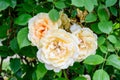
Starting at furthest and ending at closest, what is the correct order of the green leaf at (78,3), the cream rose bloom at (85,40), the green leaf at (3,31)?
the green leaf at (3,31)
the cream rose bloom at (85,40)
the green leaf at (78,3)

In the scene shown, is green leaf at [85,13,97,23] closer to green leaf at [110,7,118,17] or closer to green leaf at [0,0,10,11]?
green leaf at [110,7,118,17]

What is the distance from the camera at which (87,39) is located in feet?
4.09

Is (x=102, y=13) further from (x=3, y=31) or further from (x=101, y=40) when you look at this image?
(x=3, y=31)

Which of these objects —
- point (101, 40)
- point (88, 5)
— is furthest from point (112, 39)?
point (88, 5)

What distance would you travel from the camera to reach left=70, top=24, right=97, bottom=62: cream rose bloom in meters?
1.22

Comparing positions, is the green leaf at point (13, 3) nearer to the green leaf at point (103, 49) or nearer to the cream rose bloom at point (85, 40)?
the cream rose bloom at point (85, 40)

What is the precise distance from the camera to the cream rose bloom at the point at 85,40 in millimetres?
1222

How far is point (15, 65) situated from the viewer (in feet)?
4.79

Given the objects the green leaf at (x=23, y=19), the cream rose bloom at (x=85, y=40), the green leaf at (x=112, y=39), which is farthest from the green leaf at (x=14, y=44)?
the green leaf at (x=112, y=39)

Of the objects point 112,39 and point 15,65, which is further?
point 15,65

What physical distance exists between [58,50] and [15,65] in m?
0.34

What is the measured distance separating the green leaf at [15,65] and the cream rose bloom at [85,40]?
33 centimetres

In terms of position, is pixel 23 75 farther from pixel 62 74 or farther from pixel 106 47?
pixel 106 47

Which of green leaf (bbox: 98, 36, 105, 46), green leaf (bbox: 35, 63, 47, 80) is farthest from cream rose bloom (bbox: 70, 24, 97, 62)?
green leaf (bbox: 35, 63, 47, 80)
